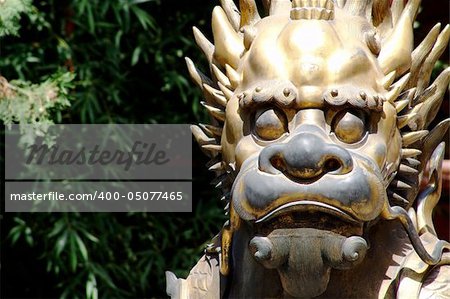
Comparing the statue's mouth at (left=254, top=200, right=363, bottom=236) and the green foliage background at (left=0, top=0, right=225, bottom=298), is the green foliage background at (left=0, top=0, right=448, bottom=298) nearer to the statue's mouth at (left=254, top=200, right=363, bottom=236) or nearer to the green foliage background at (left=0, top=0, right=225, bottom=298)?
the green foliage background at (left=0, top=0, right=225, bottom=298)

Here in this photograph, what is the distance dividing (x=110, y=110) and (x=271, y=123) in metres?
1.39

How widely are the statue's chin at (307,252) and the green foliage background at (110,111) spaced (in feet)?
4.11

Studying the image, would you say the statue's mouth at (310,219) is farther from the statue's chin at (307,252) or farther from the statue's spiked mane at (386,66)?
the statue's spiked mane at (386,66)

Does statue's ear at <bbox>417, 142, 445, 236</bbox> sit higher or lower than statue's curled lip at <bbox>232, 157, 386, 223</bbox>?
higher

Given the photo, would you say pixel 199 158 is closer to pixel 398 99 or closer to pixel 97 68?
pixel 97 68

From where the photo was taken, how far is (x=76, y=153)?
2.48 meters

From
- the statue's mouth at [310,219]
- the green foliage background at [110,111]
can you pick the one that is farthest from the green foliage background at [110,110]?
the statue's mouth at [310,219]

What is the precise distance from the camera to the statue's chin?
126cm

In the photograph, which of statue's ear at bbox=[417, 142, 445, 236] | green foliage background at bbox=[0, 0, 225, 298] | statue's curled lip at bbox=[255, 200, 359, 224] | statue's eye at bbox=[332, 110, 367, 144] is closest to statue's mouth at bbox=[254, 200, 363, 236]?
statue's curled lip at bbox=[255, 200, 359, 224]

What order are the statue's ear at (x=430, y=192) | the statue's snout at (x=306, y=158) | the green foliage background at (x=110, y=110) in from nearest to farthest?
the statue's snout at (x=306, y=158), the statue's ear at (x=430, y=192), the green foliage background at (x=110, y=110)

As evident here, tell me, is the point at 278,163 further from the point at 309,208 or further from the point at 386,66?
the point at 386,66

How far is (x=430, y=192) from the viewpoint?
149 cm

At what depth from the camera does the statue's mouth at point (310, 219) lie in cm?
124

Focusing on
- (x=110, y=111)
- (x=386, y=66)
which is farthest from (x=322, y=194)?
(x=110, y=111)
